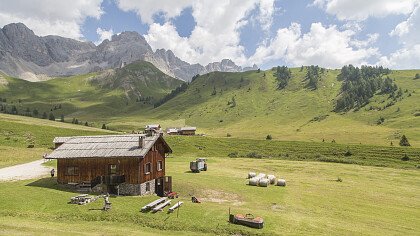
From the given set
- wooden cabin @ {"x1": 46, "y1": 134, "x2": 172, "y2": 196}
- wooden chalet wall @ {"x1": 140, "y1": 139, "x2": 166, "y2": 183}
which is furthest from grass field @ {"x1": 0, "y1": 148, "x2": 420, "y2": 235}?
wooden chalet wall @ {"x1": 140, "y1": 139, "x2": 166, "y2": 183}

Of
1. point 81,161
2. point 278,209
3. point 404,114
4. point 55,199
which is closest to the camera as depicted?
point 55,199

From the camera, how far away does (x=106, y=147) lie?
174ft

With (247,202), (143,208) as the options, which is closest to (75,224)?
(143,208)

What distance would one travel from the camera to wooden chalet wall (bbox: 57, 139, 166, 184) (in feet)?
166

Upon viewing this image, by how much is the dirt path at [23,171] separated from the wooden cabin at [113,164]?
914 centimetres

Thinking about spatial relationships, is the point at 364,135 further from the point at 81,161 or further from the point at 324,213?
the point at 81,161

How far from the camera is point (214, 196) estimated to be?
51.3m

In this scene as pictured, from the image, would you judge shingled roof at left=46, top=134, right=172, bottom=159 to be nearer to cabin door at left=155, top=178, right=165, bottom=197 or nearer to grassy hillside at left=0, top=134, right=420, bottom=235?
grassy hillside at left=0, top=134, right=420, bottom=235

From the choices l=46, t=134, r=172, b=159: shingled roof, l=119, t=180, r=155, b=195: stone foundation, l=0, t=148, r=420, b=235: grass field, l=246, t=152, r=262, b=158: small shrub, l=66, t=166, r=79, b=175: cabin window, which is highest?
l=46, t=134, r=172, b=159: shingled roof

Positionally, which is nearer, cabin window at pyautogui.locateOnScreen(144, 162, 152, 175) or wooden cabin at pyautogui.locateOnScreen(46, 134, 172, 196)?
wooden cabin at pyautogui.locateOnScreen(46, 134, 172, 196)

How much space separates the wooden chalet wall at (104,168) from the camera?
50.5 metres

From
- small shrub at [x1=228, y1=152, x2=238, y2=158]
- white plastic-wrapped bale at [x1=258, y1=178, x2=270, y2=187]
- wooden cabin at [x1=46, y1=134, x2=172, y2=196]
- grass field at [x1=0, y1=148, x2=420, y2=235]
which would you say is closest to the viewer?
grass field at [x1=0, y1=148, x2=420, y2=235]

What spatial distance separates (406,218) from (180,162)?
5409 centimetres

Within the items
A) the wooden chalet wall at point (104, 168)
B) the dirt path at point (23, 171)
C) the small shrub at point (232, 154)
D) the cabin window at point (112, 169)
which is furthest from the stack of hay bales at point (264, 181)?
the small shrub at point (232, 154)
